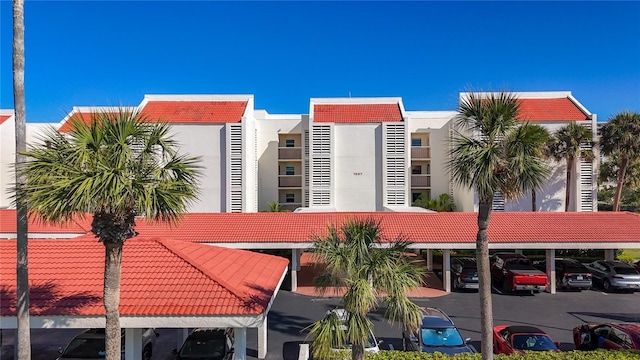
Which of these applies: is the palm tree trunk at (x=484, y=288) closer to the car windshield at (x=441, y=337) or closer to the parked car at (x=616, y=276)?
the car windshield at (x=441, y=337)

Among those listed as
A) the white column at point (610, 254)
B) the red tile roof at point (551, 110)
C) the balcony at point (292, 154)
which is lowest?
the white column at point (610, 254)

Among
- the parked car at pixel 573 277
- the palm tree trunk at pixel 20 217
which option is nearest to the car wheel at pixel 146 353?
the palm tree trunk at pixel 20 217

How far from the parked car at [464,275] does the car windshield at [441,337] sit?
8.95 m

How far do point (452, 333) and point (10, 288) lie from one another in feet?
44.1

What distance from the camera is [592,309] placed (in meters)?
17.7

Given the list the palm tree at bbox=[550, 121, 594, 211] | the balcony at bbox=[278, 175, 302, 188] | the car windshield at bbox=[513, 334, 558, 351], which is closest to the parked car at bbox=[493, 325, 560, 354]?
the car windshield at bbox=[513, 334, 558, 351]

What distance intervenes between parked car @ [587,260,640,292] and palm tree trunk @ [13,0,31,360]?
2589 centimetres

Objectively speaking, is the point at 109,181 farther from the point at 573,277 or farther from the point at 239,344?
→ the point at 573,277

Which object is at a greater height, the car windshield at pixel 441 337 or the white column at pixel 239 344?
the white column at pixel 239 344

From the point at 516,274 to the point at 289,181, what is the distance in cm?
2216

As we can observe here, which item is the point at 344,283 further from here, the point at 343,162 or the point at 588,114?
the point at 588,114

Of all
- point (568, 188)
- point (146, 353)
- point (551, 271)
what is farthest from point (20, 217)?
point (568, 188)

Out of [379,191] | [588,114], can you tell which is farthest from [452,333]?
[588,114]

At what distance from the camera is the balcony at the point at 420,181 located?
3478 centimetres
